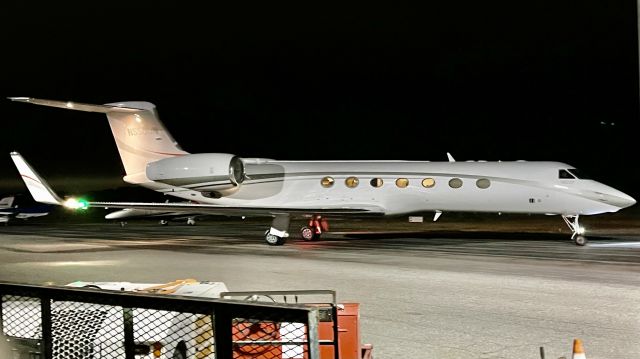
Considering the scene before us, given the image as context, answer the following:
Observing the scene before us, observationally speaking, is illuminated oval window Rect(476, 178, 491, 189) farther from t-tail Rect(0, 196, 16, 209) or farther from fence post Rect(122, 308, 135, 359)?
t-tail Rect(0, 196, 16, 209)

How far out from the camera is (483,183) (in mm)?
24297

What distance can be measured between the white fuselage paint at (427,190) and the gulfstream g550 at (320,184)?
3 cm

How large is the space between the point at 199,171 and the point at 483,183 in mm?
8851

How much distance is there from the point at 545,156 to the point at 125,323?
264 ft

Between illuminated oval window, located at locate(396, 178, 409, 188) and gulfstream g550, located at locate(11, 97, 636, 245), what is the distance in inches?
1.2

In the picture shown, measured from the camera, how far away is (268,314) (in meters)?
4.15

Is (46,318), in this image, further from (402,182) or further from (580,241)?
(402,182)

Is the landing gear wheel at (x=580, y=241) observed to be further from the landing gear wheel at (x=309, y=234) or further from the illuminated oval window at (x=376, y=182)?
the landing gear wheel at (x=309, y=234)

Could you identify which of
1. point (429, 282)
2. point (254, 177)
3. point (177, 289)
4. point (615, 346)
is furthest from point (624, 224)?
point (177, 289)

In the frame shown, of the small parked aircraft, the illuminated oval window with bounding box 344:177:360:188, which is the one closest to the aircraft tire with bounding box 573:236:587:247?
the illuminated oval window with bounding box 344:177:360:188

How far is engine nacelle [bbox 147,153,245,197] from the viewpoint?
2570 centimetres

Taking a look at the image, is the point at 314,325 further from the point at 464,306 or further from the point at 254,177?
the point at 254,177

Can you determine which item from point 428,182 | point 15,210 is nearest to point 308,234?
point 428,182

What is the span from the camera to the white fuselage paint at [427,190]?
913 inches
